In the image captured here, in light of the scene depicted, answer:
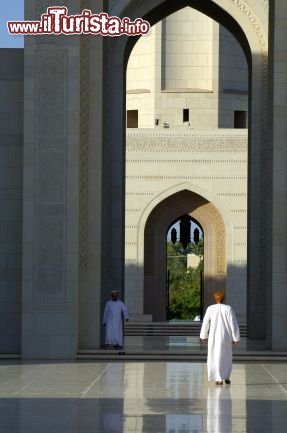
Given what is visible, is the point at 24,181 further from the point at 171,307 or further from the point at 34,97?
the point at 171,307

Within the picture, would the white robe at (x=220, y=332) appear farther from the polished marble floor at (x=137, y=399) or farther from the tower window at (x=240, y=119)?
the tower window at (x=240, y=119)

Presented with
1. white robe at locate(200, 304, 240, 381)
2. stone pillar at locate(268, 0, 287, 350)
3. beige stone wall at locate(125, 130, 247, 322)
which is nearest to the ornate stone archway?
stone pillar at locate(268, 0, 287, 350)

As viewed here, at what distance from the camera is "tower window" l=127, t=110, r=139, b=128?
94.1 feet

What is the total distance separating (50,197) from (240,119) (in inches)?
610

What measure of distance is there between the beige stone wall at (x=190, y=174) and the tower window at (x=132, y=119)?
239 cm

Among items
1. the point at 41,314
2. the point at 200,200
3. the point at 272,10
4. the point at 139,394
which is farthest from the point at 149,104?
the point at 139,394

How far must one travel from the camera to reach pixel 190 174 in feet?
86.4

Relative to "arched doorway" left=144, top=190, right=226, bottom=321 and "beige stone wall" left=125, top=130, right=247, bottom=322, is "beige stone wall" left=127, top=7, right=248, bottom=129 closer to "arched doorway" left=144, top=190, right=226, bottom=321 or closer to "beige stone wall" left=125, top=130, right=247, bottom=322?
"beige stone wall" left=125, top=130, right=247, bottom=322

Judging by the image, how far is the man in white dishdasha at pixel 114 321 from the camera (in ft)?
50.7

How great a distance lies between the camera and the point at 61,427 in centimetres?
764

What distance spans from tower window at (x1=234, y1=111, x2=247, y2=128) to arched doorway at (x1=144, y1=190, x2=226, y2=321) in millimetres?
3091

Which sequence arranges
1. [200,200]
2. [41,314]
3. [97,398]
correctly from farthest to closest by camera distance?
[200,200], [41,314], [97,398]

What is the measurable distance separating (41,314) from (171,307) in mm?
29380

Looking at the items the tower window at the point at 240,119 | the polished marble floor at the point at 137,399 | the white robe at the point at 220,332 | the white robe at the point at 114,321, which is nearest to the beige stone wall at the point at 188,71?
the tower window at the point at 240,119
